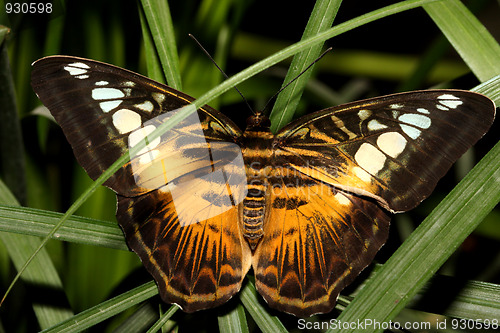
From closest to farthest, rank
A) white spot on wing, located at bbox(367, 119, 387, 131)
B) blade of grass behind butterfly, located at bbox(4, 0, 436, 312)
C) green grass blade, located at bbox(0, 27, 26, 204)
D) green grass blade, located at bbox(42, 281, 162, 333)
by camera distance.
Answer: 1. blade of grass behind butterfly, located at bbox(4, 0, 436, 312)
2. green grass blade, located at bbox(42, 281, 162, 333)
3. white spot on wing, located at bbox(367, 119, 387, 131)
4. green grass blade, located at bbox(0, 27, 26, 204)

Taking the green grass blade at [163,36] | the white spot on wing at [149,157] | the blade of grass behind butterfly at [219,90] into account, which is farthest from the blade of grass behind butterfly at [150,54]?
the blade of grass behind butterfly at [219,90]

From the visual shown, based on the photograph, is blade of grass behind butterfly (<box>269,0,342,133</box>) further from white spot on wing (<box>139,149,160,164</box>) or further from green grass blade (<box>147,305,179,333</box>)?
green grass blade (<box>147,305,179,333</box>)

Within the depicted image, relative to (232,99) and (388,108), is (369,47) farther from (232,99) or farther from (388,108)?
(388,108)

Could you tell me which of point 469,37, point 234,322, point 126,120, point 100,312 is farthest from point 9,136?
point 469,37

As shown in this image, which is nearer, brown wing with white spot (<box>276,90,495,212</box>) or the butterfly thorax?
brown wing with white spot (<box>276,90,495,212</box>)

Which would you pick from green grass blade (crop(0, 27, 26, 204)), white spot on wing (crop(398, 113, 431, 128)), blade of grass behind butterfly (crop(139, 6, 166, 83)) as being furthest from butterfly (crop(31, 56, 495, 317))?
green grass blade (crop(0, 27, 26, 204))

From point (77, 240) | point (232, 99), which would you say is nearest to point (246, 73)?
point (77, 240)

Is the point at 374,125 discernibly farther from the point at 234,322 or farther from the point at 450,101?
the point at 234,322
